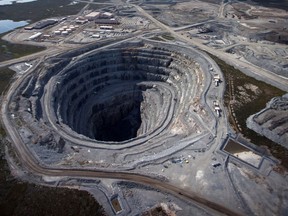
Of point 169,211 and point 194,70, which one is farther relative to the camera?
point 194,70

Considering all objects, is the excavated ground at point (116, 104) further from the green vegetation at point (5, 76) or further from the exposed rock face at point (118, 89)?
the green vegetation at point (5, 76)

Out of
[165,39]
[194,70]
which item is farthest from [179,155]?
[165,39]

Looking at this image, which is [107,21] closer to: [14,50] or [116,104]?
[14,50]

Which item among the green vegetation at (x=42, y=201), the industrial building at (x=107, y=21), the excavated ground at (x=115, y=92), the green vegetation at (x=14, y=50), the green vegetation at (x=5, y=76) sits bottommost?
the excavated ground at (x=115, y=92)

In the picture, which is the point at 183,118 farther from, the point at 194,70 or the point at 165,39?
the point at 165,39

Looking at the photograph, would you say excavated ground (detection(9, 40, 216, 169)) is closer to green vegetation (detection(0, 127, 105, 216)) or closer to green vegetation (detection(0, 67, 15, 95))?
green vegetation (detection(0, 67, 15, 95))

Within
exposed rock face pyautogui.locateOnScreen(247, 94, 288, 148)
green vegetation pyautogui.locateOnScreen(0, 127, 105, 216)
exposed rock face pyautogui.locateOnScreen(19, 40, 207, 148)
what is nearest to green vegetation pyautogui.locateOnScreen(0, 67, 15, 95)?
exposed rock face pyautogui.locateOnScreen(19, 40, 207, 148)

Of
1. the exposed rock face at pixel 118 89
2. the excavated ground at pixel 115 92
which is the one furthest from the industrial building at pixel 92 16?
the excavated ground at pixel 115 92
